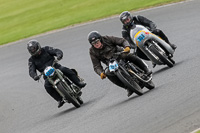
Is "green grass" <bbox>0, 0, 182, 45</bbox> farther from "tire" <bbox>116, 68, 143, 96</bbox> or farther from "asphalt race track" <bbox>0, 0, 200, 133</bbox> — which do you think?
"tire" <bbox>116, 68, 143, 96</bbox>

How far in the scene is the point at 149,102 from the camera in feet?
32.8

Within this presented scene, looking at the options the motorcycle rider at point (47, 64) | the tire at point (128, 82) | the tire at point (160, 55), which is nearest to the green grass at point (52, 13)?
the tire at point (160, 55)

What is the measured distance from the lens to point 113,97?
12180 millimetres

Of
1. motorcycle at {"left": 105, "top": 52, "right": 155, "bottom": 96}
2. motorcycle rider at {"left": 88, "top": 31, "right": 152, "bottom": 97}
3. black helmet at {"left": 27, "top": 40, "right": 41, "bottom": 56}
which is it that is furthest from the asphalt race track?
black helmet at {"left": 27, "top": 40, "right": 41, "bottom": 56}

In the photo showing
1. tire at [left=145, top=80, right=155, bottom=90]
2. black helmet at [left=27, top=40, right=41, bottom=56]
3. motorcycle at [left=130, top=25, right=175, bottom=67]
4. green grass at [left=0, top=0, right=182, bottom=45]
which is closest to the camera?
tire at [left=145, top=80, right=155, bottom=90]

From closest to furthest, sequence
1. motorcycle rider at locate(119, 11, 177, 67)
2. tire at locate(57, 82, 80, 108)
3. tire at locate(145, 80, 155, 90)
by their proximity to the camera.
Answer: tire at locate(145, 80, 155, 90) → tire at locate(57, 82, 80, 108) → motorcycle rider at locate(119, 11, 177, 67)

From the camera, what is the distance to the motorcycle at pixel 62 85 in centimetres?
1197

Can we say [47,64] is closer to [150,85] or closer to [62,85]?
[62,85]

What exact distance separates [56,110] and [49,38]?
1092cm

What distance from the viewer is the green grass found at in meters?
25.4

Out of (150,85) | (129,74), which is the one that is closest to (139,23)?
(150,85)

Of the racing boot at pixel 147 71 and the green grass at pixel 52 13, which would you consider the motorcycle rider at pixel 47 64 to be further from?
the green grass at pixel 52 13

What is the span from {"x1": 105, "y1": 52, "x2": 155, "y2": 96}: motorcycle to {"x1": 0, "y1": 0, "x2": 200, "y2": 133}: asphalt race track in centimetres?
22

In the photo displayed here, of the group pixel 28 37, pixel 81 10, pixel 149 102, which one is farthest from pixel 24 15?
pixel 149 102
